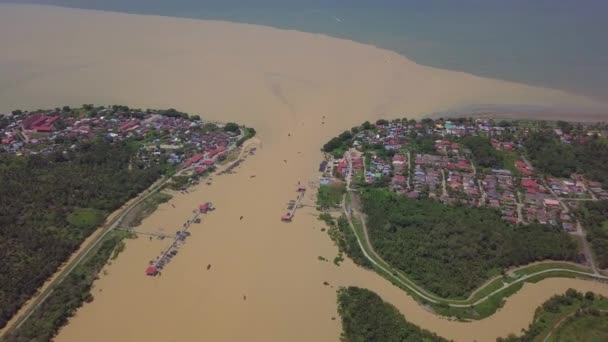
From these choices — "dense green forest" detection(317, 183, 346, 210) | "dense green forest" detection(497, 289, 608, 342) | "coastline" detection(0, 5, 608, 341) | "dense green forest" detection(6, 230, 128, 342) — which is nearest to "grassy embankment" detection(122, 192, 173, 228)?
"coastline" detection(0, 5, 608, 341)

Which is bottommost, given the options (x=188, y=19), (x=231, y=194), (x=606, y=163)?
(x=231, y=194)

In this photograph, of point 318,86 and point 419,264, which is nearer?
point 419,264

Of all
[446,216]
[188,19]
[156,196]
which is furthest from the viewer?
[188,19]

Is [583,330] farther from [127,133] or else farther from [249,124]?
[127,133]

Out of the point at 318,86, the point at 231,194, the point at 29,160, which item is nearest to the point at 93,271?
the point at 231,194

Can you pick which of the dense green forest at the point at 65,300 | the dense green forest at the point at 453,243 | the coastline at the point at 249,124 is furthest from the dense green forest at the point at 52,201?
the dense green forest at the point at 453,243

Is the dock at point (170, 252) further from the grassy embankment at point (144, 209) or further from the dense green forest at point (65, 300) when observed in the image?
the grassy embankment at point (144, 209)

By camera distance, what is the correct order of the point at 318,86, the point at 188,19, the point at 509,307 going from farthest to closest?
the point at 188,19 → the point at 318,86 → the point at 509,307

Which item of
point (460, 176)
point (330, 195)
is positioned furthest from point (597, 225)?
point (330, 195)

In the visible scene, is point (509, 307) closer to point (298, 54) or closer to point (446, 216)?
point (446, 216)
